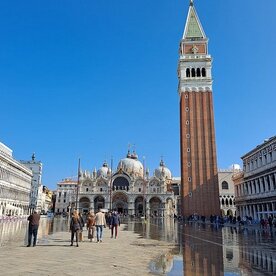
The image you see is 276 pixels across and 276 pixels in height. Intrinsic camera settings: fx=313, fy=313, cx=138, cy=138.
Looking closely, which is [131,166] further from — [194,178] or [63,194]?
[194,178]

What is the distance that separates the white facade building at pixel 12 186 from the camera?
5297 cm

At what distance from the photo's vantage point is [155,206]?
302 ft

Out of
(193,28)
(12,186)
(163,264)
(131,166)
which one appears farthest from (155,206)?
(163,264)

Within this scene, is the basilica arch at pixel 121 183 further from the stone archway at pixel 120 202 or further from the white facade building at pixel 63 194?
the white facade building at pixel 63 194

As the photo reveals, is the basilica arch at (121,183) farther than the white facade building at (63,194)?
No

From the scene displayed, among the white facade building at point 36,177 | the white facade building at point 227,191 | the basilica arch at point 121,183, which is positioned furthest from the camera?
the white facade building at point 36,177

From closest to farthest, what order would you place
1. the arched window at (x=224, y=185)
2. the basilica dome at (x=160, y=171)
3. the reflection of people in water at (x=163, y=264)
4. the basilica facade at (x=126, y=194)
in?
the reflection of people in water at (x=163, y=264), the arched window at (x=224, y=185), the basilica facade at (x=126, y=194), the basilica dome at (x=160, y=171)

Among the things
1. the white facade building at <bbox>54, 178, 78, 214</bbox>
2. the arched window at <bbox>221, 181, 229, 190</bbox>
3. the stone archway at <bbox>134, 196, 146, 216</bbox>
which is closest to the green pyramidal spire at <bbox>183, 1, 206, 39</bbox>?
the arched window at <bbox>221, 181, 229, 190</bbox>

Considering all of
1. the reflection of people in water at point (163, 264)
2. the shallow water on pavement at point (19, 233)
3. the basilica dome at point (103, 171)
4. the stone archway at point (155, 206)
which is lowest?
the reflection of people in water at point (163, 264)

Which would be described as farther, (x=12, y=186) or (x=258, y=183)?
(x=12, y=186)

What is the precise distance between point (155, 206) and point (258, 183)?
51556 mm

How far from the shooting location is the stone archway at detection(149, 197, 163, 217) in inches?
3565

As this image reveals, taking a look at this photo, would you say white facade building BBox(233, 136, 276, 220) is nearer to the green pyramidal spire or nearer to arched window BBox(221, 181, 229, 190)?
arched window BBox(221, 181, 229, 190)

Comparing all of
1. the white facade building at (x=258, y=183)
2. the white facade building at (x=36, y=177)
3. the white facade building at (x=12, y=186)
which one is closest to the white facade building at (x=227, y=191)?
the white facade building at (x=258, y=183)
